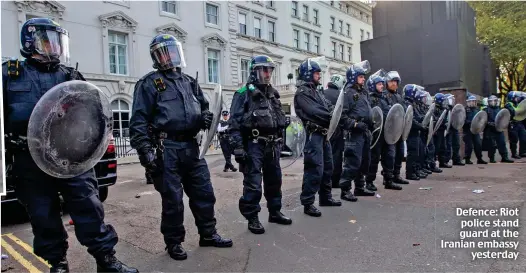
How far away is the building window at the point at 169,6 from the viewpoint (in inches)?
947

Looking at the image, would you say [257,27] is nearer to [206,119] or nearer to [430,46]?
[430,46]

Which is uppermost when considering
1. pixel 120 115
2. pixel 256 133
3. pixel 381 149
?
pixel 120 115

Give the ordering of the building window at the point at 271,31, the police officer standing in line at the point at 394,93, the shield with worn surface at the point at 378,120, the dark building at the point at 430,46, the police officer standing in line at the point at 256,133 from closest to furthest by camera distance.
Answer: the police officer standing in line at the point at 256,133, the shield with worn surface at the point at 378,120, the police officer standing in line at the point at 394,93, the dark building at the point at 430,46, the building window at the point at 271,31

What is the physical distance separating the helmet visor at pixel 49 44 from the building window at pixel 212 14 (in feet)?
82.0

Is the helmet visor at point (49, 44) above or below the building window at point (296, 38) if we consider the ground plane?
below

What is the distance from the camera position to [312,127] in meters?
5.05

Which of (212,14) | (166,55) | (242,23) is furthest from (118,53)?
(166,55)

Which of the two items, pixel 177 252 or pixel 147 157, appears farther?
pixel 177 252

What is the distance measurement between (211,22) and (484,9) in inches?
682

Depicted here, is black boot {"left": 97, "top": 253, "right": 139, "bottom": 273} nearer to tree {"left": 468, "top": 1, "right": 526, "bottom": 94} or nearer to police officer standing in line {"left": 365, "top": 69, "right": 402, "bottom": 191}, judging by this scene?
police officer standing in line {"left": 365, "top": 69, "right": 402, "bottom": 191}

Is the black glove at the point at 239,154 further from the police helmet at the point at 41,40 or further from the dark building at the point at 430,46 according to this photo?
the dark building at the point at 430,46

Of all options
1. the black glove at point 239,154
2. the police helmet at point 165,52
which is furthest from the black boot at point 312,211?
the police helmet at point 165,52

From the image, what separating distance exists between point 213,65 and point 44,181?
83.9 ft

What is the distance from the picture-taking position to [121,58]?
22219mm
